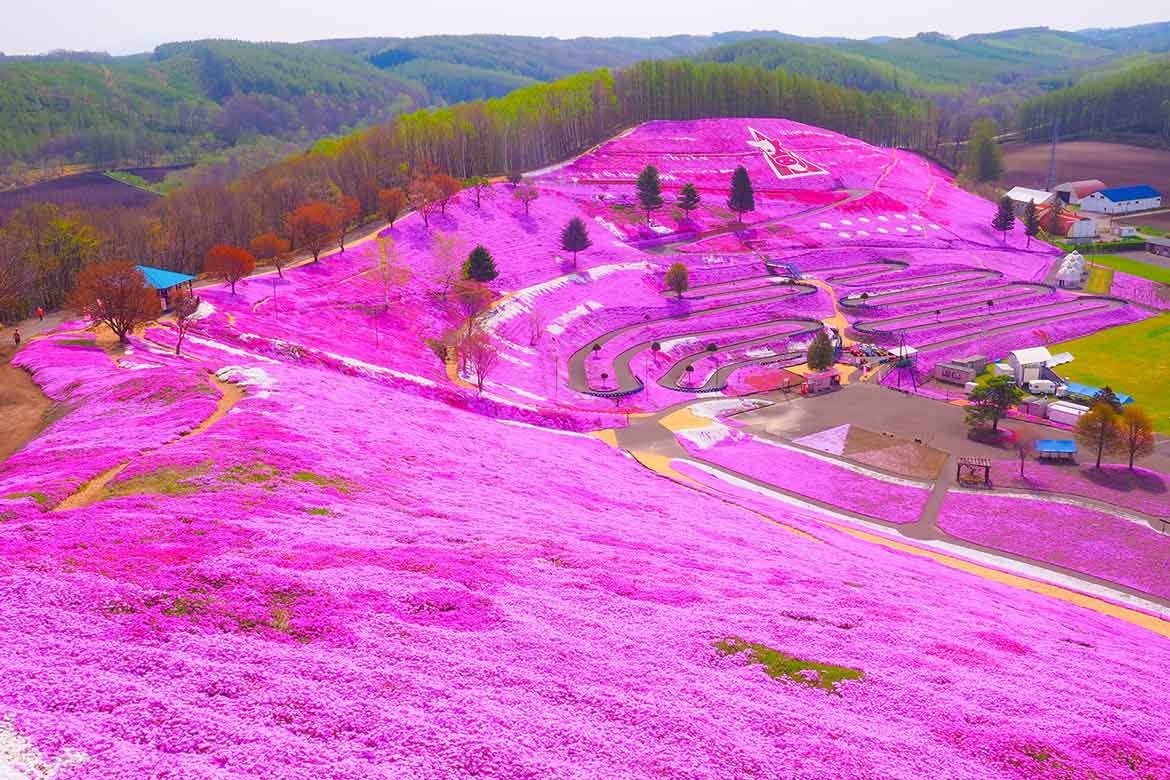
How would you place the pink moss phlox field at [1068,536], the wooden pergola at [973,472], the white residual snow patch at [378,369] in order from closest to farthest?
the pink moss phlox field at [1068,536] → the wooden pergola at [973,472] → the white residual snow patch at [378,369]

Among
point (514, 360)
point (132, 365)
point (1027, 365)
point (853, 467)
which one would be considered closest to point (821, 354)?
point (853, 467)

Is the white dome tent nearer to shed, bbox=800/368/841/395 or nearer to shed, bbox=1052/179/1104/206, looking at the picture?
Result: shed, bbox=800/368/841/395

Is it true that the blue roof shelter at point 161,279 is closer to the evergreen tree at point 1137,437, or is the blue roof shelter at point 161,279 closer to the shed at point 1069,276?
the evergreen tree at point 1137,437

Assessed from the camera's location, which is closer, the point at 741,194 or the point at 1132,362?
the point at 1132,362

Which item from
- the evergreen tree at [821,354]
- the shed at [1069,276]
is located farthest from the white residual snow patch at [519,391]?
the shed at [1069,276]

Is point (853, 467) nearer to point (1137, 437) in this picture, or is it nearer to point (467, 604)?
point (1137, 437)

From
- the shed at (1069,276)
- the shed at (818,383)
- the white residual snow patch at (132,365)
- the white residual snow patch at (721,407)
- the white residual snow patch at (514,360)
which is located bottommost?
the white residual snow patch at (721,407)

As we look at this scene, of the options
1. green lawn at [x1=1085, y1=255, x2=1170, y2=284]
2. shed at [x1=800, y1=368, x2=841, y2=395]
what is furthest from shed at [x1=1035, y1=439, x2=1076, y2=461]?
green lawn at [x1=1085, y1=255, x2=1170, y2=284]
